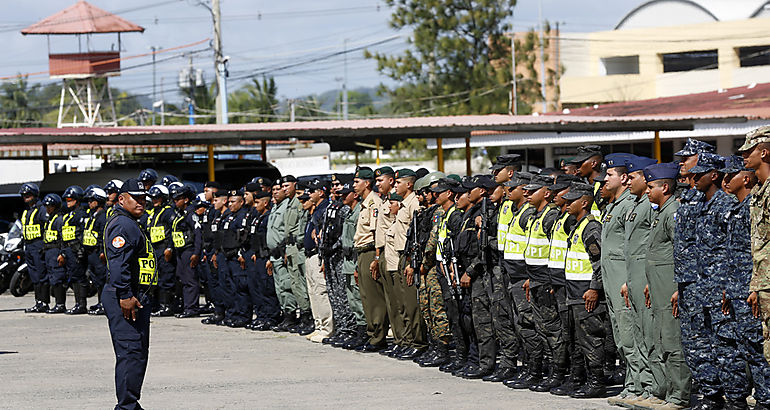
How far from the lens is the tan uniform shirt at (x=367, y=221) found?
1315cm

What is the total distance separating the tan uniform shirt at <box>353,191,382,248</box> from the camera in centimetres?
1315

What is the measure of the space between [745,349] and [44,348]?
30.4ft

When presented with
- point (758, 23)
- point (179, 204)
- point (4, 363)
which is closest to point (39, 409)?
point (4, 363)

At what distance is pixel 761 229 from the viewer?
24.7ft

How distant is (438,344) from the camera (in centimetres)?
1209

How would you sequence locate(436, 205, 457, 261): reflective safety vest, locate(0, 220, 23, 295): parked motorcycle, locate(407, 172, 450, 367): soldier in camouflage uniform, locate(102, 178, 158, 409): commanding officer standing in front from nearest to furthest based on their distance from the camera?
locate(102, 178, 158, 409): commanding officer standing in front
locate(436, 205, 457, 261): reflective safety vest
locate(407, 172, 450, 367): soldier in camouflage uniform
locate(0, 220, 23, 295): parked motorcycle

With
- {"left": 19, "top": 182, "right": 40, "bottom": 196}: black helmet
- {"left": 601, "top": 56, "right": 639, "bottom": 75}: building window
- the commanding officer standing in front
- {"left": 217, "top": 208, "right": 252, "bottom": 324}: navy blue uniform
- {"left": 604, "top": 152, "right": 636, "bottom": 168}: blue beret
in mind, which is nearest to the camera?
the commanding officer standing in front

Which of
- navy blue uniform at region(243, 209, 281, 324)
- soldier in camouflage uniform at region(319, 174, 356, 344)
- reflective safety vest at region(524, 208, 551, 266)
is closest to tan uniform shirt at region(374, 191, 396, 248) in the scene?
soldier in camouflage uniform at region(319, 174, 356, 344)

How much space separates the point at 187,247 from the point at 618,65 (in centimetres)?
4907

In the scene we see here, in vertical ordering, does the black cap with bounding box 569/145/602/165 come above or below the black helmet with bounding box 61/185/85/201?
above

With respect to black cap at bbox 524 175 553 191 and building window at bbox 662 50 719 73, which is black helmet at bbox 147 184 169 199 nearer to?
black cap at bbox 524 175 553 191

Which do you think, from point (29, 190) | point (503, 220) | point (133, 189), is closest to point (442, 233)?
point (503, 220)

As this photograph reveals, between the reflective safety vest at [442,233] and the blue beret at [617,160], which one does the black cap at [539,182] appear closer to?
the blue beret at [617,160]

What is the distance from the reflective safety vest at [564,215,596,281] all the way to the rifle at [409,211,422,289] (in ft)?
8.69
